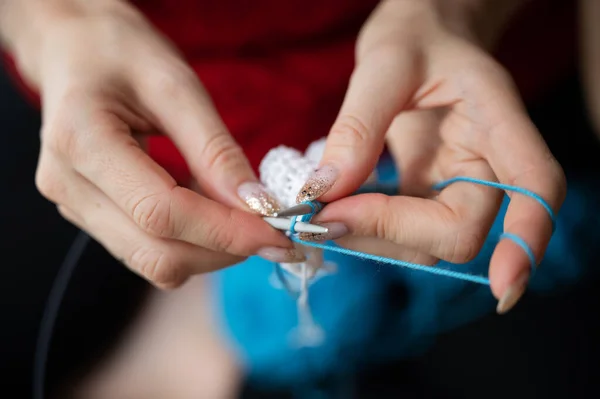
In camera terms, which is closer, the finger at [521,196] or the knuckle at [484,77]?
the finger at [521,196]

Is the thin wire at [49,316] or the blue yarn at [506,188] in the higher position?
the blue yarn at [506,188]

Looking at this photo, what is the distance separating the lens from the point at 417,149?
2.12ft

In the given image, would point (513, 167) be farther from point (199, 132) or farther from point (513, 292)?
point (199, 132)

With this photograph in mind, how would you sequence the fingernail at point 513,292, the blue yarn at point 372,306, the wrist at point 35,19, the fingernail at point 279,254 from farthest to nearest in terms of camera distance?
the blue yarn at point 372,306
the wrist at point 35,19
the fingernail at point 279,254
the fingernail at point 513,292

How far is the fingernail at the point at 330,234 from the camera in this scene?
50 cm

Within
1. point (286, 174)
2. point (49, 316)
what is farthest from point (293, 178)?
point (49, 316)

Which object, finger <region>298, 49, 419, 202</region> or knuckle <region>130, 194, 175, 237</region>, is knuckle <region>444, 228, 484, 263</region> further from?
knuckle <region>130, 194, 175, 237</region>

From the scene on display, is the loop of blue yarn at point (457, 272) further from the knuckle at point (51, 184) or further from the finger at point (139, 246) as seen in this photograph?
the knuckle at point (51, 184)

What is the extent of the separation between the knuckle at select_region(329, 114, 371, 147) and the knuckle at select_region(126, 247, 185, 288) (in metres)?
0.23

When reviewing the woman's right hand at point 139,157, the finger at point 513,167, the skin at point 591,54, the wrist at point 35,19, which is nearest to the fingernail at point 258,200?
the woman's right hand at point 139,157

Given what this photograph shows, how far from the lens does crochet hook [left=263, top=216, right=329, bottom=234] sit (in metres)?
0.50

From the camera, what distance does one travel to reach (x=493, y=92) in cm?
54

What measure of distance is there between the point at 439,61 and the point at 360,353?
60cm

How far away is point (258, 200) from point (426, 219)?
0.17 meters
